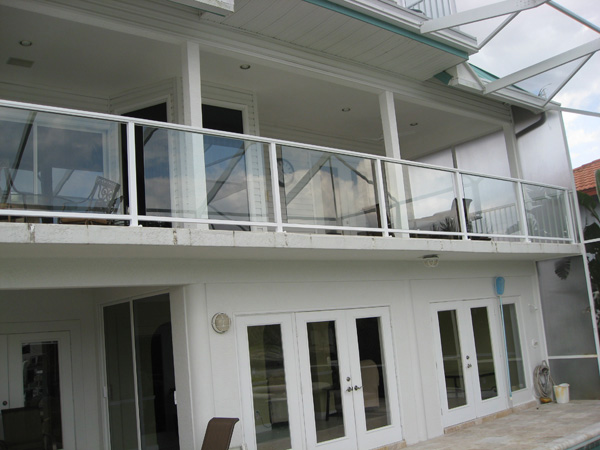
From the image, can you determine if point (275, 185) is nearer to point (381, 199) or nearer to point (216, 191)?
point (216, 191)

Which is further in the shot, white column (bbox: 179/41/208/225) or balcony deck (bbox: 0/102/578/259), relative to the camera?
white column (bbox: 179/41/208/225)

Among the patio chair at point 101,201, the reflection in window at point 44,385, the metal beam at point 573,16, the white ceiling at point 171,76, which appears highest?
the metal beam at point 573,16

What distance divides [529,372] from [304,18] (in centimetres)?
875

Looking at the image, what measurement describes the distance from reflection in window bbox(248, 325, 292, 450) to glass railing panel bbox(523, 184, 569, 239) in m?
6.18

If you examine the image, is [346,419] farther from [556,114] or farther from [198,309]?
[556,114]

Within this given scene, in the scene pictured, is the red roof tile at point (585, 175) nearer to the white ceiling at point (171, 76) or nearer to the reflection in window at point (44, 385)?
the white ceiling at point (171, 76)

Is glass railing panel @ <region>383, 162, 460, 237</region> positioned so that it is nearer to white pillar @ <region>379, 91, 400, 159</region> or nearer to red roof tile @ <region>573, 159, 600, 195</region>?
white pillar @ <region>379, 91, 400, 159</region>

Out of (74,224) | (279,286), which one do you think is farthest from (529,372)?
(74,224)

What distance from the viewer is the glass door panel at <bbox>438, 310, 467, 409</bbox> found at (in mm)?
11047

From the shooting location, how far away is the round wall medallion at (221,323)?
816 cm

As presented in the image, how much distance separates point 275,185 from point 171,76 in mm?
3601

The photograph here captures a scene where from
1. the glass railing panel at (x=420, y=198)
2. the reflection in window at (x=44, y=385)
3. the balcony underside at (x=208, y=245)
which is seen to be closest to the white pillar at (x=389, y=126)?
the glass railing panel at (x=420, y=198)

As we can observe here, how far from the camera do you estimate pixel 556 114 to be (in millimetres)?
13711

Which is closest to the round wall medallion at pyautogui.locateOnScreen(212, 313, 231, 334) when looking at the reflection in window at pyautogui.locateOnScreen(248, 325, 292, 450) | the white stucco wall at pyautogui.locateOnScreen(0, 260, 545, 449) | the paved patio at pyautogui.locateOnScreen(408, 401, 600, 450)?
the white stucco wall at pyautogui.locateOnScreen(0, 260, 545, 449)
